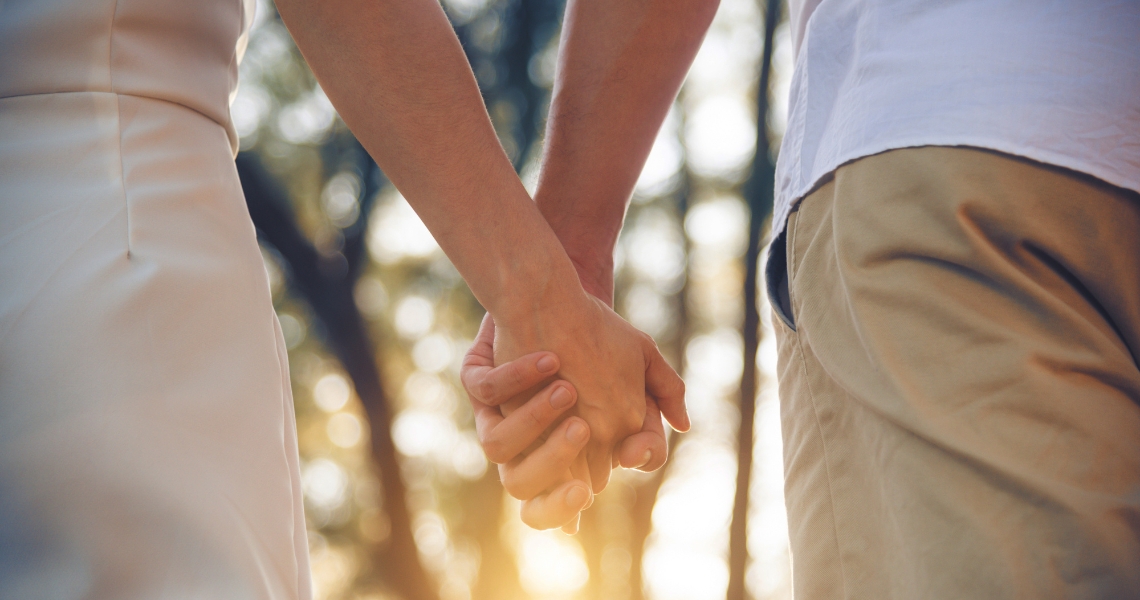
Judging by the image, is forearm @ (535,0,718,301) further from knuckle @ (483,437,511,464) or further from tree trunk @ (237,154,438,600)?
tree trunk @ (237,154,438,600)

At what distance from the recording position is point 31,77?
82 cm

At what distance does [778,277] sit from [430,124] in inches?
Result: 24.8

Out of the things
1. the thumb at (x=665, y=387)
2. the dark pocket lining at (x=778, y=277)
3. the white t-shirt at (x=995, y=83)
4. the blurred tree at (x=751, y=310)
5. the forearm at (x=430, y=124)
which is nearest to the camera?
the white t-shirt at (x=995, y=83)

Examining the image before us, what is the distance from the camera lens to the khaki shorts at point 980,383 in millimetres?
714

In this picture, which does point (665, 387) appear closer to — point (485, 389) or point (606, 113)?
point (485, 389)

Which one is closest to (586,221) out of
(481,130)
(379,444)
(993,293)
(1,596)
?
(481,130)

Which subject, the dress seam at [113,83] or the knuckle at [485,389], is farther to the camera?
the knuckle at [485,389]

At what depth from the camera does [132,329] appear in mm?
767

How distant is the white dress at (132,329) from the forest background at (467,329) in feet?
17.3

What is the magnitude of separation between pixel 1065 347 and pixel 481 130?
0.95m

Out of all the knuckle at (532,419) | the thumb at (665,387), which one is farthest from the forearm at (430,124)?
the thumb at (665,387)

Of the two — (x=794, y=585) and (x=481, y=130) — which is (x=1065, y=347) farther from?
(x=481, y=130)

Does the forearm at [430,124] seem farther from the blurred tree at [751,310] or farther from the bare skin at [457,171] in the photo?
the blurred tree at [751,310]

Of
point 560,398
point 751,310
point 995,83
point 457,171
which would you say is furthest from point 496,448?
point 751,310
